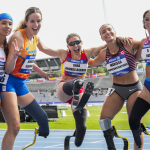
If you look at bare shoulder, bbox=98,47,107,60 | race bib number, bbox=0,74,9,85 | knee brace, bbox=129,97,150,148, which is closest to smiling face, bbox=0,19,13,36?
race bib number, bbox=0,74,9,85

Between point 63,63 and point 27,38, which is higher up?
point 27,38

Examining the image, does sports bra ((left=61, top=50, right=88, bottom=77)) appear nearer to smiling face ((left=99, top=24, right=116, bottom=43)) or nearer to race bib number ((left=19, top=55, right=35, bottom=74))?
smiling face ((left=99, top=24, right=116, bottom=43))

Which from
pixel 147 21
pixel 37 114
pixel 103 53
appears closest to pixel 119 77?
pixel 103 53

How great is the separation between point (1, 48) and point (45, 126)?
1.31 meters

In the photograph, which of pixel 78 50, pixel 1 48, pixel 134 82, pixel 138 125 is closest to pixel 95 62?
pixel 78 50

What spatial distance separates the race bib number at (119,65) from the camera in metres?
3.45

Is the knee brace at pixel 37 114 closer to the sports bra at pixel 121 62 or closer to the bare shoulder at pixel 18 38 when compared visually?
the bare shoulder at pixel 18 38

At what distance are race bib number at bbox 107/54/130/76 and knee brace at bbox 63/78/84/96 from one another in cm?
59

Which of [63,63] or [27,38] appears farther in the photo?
[63,63]

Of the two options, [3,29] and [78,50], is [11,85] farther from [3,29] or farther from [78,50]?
[78,50]

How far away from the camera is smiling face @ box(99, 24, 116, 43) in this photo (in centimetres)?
349

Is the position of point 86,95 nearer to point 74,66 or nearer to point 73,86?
point 73,86

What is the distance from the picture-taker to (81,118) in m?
3.62

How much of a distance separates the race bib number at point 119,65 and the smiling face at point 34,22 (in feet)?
4.14
